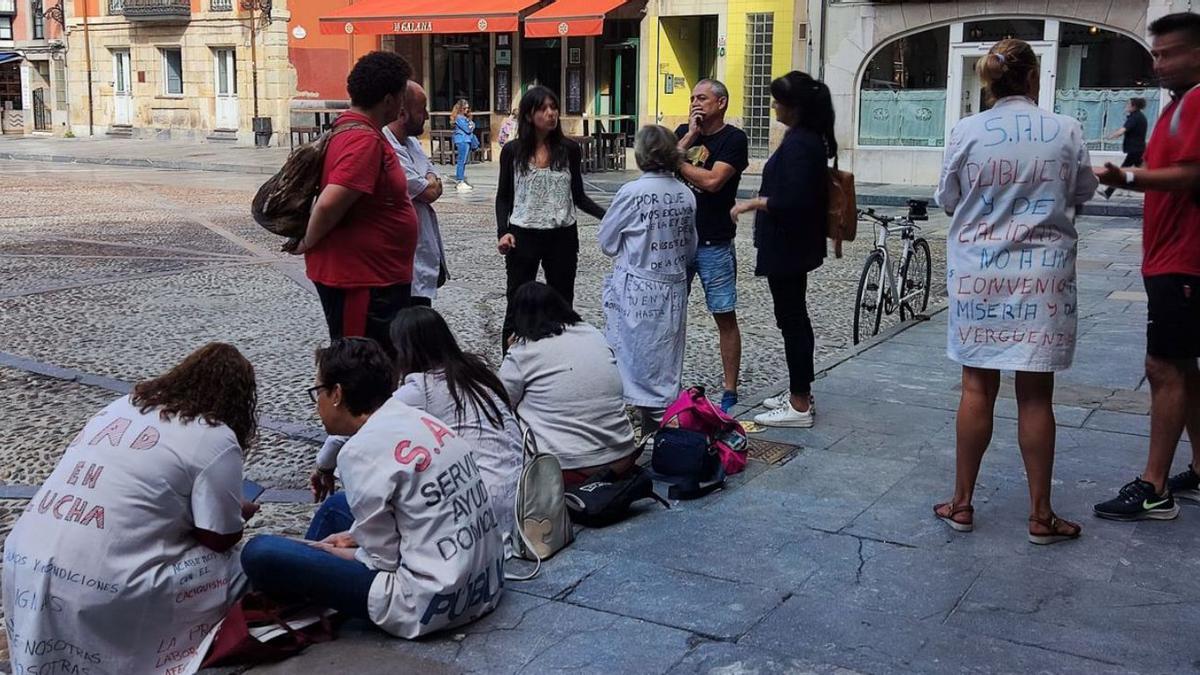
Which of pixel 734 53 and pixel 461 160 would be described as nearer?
pixel 461 160

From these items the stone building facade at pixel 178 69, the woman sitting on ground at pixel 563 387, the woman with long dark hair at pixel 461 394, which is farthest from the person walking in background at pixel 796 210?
the stone building facade at pixel 178 69

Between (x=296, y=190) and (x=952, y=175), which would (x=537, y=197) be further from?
(x=952, y=175)

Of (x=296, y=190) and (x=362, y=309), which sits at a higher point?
(x=296, y=190)

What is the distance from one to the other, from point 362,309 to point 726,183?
6.76 ft

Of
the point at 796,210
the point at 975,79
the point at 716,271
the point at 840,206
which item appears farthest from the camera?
the point at 975,79

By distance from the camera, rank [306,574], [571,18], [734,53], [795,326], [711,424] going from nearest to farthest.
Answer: [306,574]
[711,424]
[795,326]
[734,53]
[571,18]

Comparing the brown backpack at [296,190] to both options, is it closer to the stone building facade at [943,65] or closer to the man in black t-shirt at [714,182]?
the man in black t-shirt at [714,182]

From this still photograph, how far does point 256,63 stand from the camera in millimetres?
32812

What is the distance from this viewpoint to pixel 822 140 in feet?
18.7

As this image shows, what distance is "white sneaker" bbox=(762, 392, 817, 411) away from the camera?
607 cm

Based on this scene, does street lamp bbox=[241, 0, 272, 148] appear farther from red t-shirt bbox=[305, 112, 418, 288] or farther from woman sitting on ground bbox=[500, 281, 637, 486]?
woman sitting on ground bbox=[500, 281, 637, 486]

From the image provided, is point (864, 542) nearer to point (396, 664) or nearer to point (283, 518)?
point (396, 664)

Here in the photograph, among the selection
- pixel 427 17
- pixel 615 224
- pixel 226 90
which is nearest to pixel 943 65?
pixel 427 17

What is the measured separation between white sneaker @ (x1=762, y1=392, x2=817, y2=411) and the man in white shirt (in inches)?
69.5
